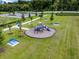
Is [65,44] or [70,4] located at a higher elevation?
[70,4]

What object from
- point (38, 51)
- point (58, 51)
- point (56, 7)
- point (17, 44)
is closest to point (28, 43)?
point (17, 44)

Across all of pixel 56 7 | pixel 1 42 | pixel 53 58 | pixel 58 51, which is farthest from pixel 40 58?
pixel 56 7

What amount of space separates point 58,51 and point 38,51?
2304 mm

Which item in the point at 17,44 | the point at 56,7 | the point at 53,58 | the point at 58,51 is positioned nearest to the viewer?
the point at 53,58

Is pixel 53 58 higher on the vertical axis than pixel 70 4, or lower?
lower

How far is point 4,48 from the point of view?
1627 centimetres

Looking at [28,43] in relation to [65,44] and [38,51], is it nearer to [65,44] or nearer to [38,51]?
[38,51]

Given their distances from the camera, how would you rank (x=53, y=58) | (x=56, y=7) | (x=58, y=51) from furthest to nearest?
1. (x=56, y=7)
2. (x=58, y=51)
3. (x=53, y=58)

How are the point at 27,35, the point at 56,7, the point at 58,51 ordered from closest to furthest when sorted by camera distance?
the point at 58,51
the point at 27,35
the point at 56,7

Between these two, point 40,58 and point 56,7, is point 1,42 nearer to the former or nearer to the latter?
point 40,58

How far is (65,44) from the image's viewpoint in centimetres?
1770

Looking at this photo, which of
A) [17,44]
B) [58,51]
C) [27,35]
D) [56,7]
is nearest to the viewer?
[58,51]

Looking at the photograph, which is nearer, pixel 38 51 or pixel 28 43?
pixel 38 51

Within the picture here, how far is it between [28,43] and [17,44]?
145 cm
